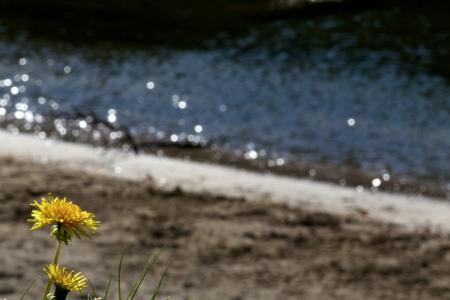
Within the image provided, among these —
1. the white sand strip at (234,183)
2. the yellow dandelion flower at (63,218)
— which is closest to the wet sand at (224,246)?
the white sand strip at (234,183)

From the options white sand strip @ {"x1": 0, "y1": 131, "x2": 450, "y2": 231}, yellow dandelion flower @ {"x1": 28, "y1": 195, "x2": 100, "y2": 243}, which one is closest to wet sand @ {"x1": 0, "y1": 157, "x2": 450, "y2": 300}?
white sand strip @ {"x1": 0, "y1": 131, "x2": 450, "y2": 231}

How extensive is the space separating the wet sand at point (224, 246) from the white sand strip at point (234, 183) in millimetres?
259

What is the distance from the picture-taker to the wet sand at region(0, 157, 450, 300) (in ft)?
16.1

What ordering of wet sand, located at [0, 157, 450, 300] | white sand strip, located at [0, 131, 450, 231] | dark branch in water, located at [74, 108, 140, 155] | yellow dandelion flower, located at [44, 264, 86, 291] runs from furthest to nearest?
1. dark branch in water, located at [74, 108, 140, 155]
2. white sand strip, located at [0, 131, 450, 231]
3. wet sand, located at [0, 157, 450, 300]
4. yellow dandelion flower, located at [44, 264, 86, 291]

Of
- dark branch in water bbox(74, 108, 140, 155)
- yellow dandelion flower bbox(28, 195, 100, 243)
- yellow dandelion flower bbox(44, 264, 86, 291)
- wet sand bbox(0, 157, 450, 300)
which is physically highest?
dark branch in water bbox(74, 108, 140, 155)

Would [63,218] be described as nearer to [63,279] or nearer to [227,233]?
[63,279]

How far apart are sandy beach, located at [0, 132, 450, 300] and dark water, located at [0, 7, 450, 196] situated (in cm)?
77

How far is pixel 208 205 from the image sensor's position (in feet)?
20.4

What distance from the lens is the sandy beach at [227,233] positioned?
4.94 metres

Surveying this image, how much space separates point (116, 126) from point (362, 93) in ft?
7.42

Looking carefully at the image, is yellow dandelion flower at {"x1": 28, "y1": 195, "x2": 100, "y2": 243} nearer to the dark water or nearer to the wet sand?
the wet sand

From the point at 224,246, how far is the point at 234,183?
5.20 feet

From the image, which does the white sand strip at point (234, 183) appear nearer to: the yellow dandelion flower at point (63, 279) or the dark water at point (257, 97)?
the dark water at point (257, 97)

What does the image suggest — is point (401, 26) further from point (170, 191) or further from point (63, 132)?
point (170, 191)
